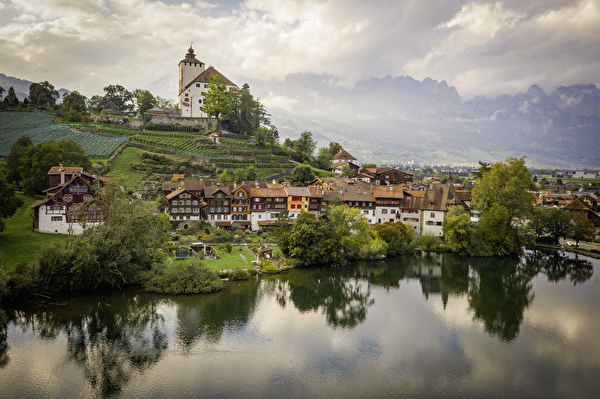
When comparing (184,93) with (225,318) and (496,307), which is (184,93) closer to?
(225,318)

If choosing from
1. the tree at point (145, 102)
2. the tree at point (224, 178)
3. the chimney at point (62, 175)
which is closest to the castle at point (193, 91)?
the tree at point (145, 102)

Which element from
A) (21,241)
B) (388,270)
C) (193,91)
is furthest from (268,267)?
(193,91)

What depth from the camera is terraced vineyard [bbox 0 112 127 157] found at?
66312mm

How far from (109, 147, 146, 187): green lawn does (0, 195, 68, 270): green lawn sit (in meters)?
17.3

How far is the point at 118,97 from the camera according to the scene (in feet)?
317

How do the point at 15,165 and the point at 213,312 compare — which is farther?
the point at 15,165

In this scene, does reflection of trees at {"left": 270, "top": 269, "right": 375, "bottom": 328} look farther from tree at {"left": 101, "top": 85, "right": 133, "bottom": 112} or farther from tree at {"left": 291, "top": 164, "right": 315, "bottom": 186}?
tree at {"left": 101, "top": 85, "right": 133, "bottom": 112}

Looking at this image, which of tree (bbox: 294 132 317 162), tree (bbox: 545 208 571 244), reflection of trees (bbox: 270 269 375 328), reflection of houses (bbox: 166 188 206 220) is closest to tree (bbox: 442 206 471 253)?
tree (bbox: 545 208 571 244)

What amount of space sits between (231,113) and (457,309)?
219 feet

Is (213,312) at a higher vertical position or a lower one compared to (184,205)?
lower

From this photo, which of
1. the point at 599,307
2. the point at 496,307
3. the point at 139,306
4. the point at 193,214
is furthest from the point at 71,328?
the point at 599,307

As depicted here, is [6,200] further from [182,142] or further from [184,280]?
[182,142]

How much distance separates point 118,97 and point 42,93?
16991mm

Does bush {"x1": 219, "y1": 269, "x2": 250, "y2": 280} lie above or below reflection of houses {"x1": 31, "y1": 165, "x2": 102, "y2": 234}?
below
